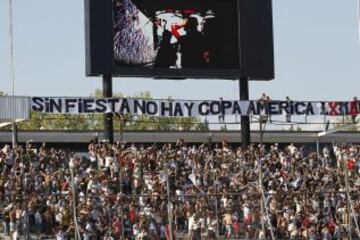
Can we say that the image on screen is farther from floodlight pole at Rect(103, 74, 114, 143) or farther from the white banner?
the white banner

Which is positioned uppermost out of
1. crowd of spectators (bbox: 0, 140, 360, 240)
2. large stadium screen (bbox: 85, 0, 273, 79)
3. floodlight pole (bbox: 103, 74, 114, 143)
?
large stadium screen (bbox: 85, 0, 273, 79)

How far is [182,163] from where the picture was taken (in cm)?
3397

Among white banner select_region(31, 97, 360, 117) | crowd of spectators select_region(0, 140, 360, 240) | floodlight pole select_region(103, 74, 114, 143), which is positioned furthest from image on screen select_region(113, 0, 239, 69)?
crowd of spectators select_region(0, 140, 360, 240)

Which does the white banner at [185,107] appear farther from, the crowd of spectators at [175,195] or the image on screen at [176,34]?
the crowd of spectators at [175,195]

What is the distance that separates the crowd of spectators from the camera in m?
27.1

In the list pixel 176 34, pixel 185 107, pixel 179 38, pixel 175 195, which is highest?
pixel 176 34

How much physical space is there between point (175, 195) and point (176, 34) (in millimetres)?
11493

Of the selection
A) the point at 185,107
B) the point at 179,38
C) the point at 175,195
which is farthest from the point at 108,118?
the point at 175,195

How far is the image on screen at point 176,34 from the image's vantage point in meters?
37.8

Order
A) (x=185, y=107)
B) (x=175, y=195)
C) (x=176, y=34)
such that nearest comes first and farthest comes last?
(x=175, y=195) → (x=185, y=107) → (x=176, y=34)

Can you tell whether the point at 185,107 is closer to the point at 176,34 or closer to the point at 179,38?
the point at 179,38

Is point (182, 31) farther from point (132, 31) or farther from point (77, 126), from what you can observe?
point (77, 126)

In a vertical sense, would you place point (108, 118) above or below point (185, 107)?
below

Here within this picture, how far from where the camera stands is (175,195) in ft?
92.0
